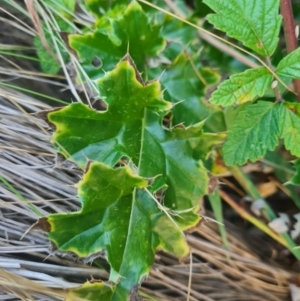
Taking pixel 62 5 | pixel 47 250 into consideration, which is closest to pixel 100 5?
pixel 62 5

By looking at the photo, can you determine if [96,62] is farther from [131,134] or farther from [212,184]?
[212,184]

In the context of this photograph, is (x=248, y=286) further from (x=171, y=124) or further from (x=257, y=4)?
(x=257, y=4)

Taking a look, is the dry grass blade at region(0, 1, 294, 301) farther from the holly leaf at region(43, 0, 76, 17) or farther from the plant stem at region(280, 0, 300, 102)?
the plant stem at region(280, 0, 300, 102)

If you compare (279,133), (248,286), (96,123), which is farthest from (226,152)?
(248,286)

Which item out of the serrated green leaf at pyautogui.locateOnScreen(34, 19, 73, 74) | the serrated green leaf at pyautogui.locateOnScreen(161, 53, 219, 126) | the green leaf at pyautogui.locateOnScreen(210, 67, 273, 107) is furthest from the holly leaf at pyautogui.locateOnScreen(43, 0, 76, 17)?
the green leaf at pyautogui.locateOnScreen(210, 67, 273, 107)

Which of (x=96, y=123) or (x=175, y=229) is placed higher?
(x=96, y=123)

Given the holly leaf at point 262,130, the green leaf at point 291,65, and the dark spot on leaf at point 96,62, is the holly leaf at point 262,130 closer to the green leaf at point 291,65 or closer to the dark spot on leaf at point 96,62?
the green leaf at point 291,65
